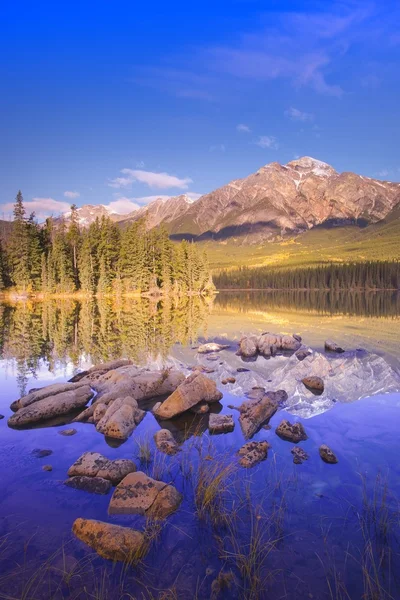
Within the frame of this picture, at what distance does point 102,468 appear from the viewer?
7695 millimetres

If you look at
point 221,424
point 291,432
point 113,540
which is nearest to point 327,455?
point 291,432

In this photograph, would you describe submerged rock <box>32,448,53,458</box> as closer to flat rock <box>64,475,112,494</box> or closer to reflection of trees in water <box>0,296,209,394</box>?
flat rock <box>64,475,112,494</box>

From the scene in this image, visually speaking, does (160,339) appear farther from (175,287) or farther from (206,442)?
(175,287)

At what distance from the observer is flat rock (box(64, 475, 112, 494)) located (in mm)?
7170

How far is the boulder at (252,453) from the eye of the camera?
8.19 metres

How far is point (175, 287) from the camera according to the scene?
92.8 m

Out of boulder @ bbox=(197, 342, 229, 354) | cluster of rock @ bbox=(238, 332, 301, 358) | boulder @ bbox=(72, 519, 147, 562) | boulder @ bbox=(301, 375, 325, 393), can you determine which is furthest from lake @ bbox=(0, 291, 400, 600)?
boulder @ bbox=(197, 342, 229, 354)

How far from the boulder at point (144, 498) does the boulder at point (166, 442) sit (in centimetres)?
210

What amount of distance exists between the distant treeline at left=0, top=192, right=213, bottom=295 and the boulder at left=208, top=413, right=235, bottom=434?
66631 millimetres

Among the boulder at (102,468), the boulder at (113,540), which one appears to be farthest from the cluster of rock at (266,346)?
the boulder at (113,540)

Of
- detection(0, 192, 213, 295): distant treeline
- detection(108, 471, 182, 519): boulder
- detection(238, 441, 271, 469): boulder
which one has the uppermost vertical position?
detection(0, 192, 213, 295): distant treeline

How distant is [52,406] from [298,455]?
7.83 metres

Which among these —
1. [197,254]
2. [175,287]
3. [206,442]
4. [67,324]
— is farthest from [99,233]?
[206,442]

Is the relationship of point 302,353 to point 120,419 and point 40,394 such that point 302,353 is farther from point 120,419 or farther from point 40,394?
point 40,394
